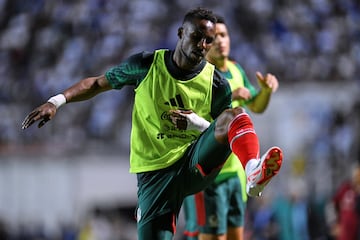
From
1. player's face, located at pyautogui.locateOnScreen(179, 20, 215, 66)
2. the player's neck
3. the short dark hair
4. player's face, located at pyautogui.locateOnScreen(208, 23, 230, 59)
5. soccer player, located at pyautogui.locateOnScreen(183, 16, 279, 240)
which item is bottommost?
soccer player, located at pyautogui.locateOnScreen(183, 16, 279, 240)

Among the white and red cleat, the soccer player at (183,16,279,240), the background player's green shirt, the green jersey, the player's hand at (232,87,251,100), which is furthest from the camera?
the green jersey

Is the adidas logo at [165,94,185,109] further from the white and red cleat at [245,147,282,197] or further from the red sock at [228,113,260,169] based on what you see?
the white and red cleat at [245,147,282,197]

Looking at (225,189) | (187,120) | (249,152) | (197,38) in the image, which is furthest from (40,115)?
(225,189)

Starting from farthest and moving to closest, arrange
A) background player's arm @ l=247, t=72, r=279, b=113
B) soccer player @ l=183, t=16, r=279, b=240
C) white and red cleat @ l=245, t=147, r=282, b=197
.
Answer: soccer player @ l=183, t=16, r=279, b=240 → background player's arm @ l=247, t=72, r=279, b=113 → white and red cleat @ l=245, t=147, r=282, b=197

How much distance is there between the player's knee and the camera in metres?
5.42

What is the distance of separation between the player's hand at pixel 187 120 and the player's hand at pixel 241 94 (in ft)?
4.24

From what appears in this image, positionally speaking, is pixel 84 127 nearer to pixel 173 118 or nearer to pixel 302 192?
pixel 302 192

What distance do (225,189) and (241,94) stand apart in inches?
35.1

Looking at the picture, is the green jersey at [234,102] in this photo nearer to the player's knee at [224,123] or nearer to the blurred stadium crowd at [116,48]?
the player's knee at [224,123]

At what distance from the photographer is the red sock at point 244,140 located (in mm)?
5270

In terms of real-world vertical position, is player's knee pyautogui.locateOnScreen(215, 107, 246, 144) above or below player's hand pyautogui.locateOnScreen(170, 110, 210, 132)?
below

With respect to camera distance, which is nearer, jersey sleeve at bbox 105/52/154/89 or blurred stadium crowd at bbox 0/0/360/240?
jersey sleeve at bbox 105/52/154/89

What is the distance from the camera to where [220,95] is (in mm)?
6109

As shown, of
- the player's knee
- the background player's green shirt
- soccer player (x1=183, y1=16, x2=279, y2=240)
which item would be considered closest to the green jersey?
soccer player (x1=183, y1=16, x2=279, y2=240)
